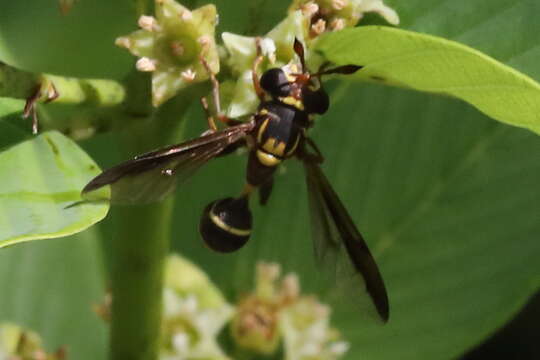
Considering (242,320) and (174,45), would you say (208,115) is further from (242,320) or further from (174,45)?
(242,320)

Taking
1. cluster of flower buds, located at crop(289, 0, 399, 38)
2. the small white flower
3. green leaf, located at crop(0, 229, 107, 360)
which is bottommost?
green leaf, located at crop(0, 229, 107, 360)

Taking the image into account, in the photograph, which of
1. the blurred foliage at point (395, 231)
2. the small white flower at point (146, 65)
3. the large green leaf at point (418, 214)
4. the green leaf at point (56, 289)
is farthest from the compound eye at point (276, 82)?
the green leaf at point (56, 289)

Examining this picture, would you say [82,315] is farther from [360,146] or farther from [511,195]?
[511,195]

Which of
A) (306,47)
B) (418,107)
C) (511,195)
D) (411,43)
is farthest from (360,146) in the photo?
(411,43)

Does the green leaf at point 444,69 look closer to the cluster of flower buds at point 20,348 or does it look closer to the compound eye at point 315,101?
the compound eye at point 315,101

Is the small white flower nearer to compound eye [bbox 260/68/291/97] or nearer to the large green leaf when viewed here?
compound eye [bbox 260/68/291/97]

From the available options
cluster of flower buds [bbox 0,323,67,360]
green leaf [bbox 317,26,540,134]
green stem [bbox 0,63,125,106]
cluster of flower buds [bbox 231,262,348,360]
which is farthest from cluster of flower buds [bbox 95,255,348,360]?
green leaf [bbox 317,26,540,134]
